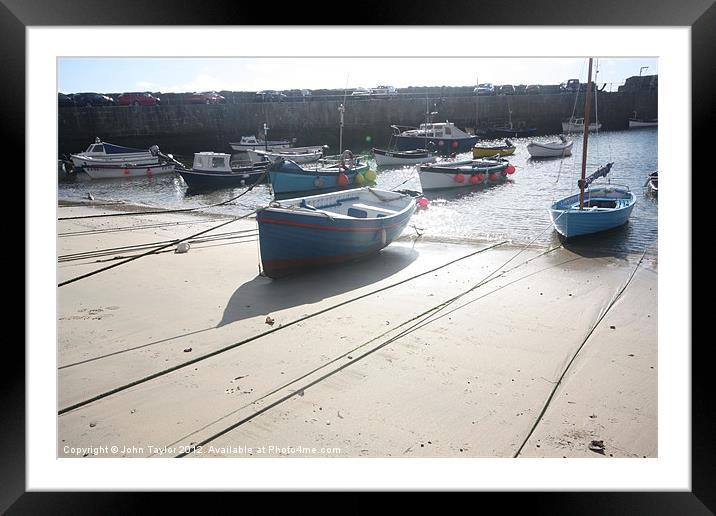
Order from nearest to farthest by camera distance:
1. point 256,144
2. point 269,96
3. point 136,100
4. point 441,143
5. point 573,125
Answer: point 441,143 → point 256,144 → point 136,100 → point 573,125 → point 269,96

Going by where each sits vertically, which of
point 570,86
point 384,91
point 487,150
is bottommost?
point 487,150

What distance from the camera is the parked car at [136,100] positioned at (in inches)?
890

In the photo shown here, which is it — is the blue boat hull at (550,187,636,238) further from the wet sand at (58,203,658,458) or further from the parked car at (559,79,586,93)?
the parked car at (559,79,586,93)

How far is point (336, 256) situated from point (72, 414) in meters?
3.79

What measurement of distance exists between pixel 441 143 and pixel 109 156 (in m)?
11.4

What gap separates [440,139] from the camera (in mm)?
20797

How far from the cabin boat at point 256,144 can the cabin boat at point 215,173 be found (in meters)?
5.48

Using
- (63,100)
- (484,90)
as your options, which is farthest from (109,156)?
(484,90)

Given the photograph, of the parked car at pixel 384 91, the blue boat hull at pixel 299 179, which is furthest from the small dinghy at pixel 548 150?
the parked car at pixel 384 91

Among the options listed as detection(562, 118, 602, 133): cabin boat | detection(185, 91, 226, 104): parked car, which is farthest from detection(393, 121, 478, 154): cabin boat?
detection(185, 91, 226, 104): parked car

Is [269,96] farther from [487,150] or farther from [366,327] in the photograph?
[366,327]

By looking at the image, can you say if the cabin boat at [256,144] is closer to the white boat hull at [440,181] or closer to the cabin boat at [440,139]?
the cabin boat at [440,139]

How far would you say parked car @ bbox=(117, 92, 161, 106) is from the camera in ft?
74.2
